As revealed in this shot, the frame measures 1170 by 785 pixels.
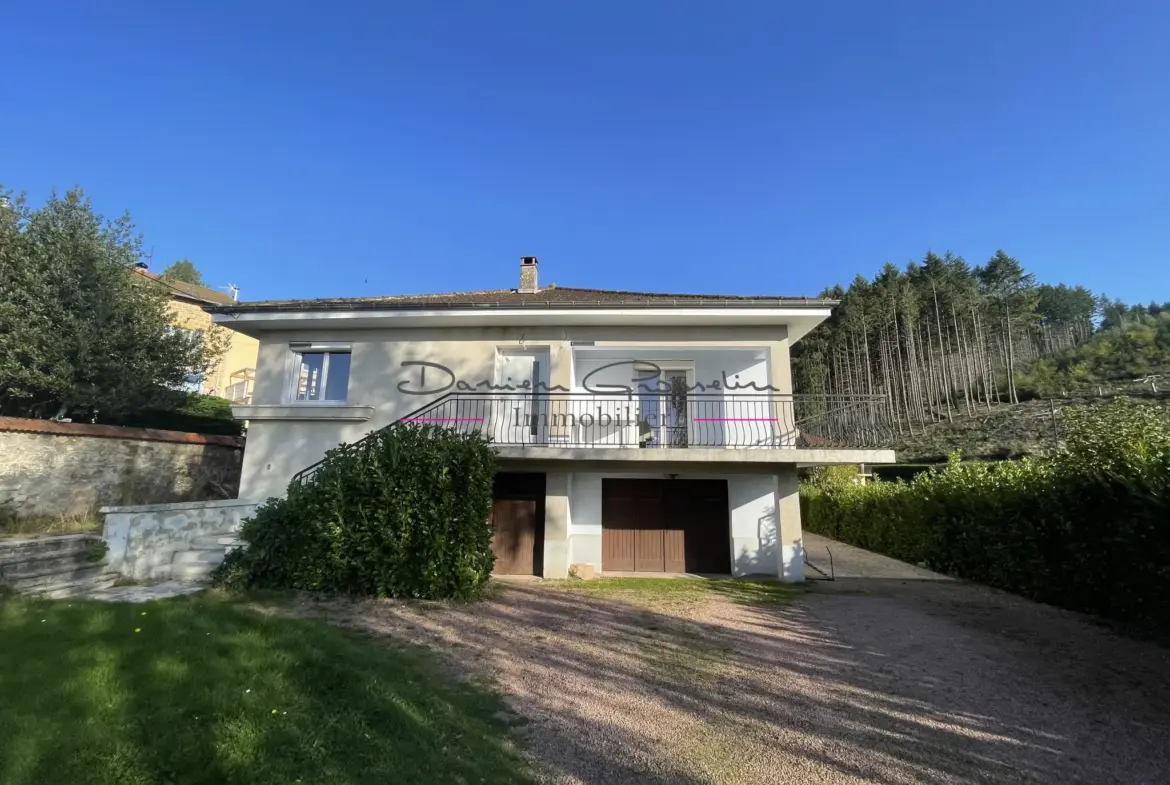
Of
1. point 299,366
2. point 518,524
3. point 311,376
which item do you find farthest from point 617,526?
point 299,366

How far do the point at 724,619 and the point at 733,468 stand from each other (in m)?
3.79

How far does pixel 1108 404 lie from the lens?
836 cm

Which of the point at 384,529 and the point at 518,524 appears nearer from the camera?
the point at 384,529

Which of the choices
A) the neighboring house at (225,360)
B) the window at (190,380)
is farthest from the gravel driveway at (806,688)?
the neighboring house at (225,360)

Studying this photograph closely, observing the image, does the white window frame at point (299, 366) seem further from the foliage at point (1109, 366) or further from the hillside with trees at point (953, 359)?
the foliage at point (1109, 366)

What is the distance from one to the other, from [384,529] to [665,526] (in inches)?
248

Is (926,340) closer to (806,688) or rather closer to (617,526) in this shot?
(617,526)

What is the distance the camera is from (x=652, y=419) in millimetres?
11828

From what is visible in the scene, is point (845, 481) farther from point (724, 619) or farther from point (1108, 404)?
point (724, 619)

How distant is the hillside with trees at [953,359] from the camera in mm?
35750

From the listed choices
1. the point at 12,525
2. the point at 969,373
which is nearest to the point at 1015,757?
the point at 12,525

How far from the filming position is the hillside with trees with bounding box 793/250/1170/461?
35.8 metres

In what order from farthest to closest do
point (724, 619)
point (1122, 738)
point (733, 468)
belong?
1. point (733, 468)
2. point (724, 619)
3. point (1122, 738)

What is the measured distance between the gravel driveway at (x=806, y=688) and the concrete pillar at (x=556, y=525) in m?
2.15
